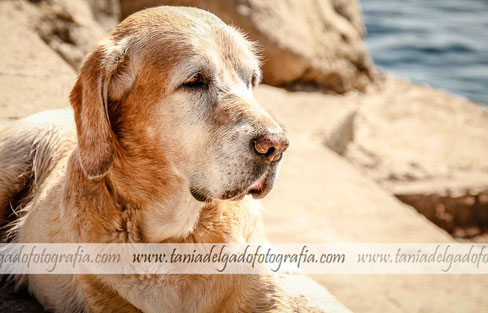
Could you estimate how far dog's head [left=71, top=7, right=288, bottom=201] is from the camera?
254 centimetres

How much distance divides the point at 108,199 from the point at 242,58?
987 mm

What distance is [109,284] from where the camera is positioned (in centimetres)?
263

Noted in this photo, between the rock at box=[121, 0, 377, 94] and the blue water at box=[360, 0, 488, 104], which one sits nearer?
the rock at box=[121, 0, 377, 94]

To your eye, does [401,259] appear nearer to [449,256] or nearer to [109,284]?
[449,256]

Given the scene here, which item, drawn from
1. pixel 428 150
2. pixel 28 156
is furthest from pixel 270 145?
pixel 428 150

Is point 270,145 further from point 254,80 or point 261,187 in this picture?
point 254,80

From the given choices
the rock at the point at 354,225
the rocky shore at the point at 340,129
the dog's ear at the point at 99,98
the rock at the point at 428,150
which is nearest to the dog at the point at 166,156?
the dog's ear at the point at 99,98

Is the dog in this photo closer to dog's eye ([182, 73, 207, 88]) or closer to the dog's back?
dog's eye ([182, 73, 207, 88])

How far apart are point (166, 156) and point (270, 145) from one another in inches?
22.3

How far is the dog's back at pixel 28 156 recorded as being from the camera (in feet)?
11.0

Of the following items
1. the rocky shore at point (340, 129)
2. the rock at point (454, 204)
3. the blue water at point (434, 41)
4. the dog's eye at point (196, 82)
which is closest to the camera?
the dog's eye at point (196, 82)

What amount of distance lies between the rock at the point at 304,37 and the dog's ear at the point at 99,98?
17.0 feet

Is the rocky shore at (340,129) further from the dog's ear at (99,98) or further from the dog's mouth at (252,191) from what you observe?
the dog's ear at (99,98)

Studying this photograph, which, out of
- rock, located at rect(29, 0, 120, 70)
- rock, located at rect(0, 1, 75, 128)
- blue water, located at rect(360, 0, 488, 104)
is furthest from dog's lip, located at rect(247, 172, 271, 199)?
blue water, located at rect(360, 0, 488, 104)
